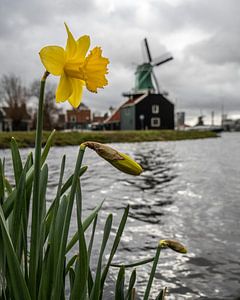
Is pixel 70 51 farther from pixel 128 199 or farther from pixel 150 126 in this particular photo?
pixel 150 126

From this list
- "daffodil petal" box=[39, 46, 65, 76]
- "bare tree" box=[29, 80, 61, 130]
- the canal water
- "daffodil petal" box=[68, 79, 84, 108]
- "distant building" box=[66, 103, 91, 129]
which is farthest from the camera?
"distant building" box=[66, 103, 91, 129]

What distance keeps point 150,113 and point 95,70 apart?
46.5 m

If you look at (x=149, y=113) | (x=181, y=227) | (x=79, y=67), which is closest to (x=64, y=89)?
(x=79, y=67)

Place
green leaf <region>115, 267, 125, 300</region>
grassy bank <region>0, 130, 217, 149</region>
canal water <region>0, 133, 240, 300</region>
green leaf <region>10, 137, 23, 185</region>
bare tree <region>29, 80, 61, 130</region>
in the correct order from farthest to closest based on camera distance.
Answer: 1. bare tree <region>29, 80, 61, 130</region>
2. grassy bank <region>0, 130, 217, 149</region>
3. canal water <region>0, 133, 240, 300</region>
4. green leaf <region>115, 267, 125, 300</region>
5. green leaf <region>10, 137, 23, 185</region>

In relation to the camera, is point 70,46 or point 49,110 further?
point 49,110

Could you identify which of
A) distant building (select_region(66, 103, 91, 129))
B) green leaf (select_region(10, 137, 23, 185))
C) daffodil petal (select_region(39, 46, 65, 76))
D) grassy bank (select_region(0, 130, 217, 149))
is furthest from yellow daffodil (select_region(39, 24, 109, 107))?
distant building (select_region(66, 103, 91, 129))

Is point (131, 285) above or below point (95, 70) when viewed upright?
below

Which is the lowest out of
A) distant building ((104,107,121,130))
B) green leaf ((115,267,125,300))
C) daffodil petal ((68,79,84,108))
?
green leaf ((115,267,125,300))

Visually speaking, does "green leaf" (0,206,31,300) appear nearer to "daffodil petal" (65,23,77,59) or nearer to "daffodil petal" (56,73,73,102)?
"daffodil petal" (56,73,73,102)

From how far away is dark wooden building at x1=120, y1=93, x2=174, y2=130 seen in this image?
152 ft

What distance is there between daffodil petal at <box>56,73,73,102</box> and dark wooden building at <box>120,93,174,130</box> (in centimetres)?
4546

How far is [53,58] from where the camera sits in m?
0.83

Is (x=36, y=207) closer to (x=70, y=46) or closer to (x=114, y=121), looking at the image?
(x=70, y=46)

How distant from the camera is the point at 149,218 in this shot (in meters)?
5.11
